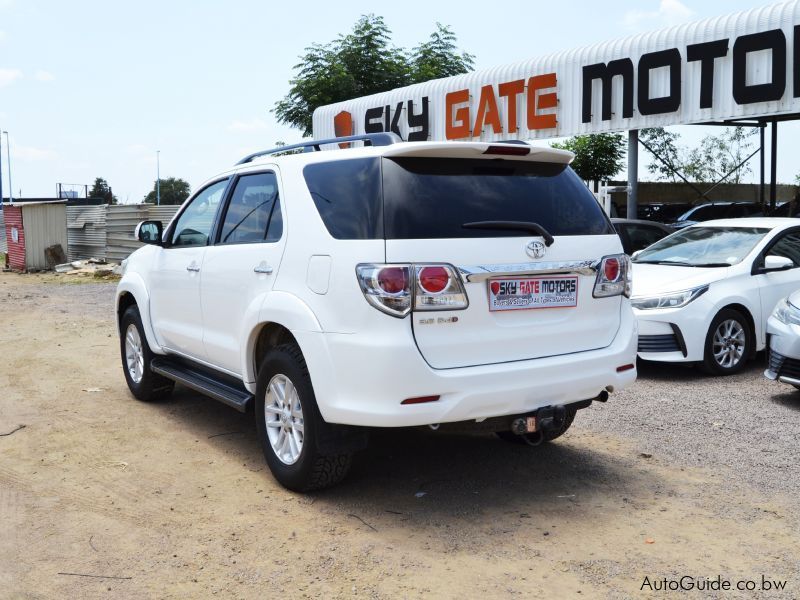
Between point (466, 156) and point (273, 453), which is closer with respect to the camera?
point (466, 156)

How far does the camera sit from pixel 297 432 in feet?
15.3

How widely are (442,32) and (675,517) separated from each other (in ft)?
109

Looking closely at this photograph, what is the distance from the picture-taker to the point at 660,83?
53.6 ft

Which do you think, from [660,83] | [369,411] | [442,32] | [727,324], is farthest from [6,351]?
[442,32]

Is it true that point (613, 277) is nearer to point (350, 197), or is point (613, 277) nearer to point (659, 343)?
point (350, 197)

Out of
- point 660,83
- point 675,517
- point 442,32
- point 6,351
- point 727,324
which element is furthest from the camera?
point 442,32

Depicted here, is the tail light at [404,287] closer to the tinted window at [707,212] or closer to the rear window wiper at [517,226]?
the rear window wiper at [517,226]

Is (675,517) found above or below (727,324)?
below

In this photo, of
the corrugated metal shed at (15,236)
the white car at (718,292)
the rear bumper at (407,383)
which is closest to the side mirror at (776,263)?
the white car at (718,292)

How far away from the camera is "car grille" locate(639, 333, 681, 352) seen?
7832mm

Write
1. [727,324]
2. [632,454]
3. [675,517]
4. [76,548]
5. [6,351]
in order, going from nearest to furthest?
[76,548] → [675,517] → [632,454] → [727,324] → [6,351]

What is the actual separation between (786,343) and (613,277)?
8.90 ft

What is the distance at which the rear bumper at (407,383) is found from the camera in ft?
13.3

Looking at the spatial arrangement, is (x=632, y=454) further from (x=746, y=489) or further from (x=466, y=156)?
(x=466, y=156)
